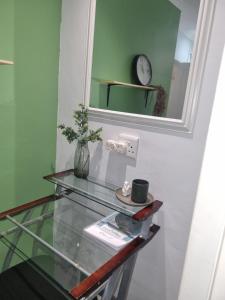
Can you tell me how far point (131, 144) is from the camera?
1078 millimetres

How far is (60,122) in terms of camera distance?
139 centimetres

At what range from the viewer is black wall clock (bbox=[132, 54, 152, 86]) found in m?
1.08

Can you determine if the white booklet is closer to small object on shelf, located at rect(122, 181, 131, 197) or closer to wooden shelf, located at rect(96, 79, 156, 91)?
small object on shelf, located at rect(122, 181, 131, 197)

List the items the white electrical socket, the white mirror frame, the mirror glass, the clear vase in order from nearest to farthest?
the white mirror frame
the mirror glass
the white electrical socket
the clear vase

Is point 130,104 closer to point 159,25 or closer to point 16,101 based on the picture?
point 159,25

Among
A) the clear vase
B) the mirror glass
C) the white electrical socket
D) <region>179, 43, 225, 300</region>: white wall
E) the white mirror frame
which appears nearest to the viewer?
<region>179, 43, 225, 300</region>: white wall

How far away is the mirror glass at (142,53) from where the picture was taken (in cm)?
93

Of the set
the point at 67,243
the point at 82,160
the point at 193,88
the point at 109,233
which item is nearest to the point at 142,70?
the point at 193,88


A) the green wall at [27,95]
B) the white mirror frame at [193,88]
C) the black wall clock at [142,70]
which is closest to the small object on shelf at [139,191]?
the white mirror frame at [193,88]

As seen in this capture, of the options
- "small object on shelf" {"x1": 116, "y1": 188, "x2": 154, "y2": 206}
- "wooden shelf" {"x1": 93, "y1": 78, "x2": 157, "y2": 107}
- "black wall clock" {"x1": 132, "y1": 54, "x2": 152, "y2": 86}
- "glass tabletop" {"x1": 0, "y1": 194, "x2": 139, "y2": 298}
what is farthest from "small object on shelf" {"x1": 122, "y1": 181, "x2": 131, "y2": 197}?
"black wall clock" {"x1": 132, "y1": 54, "x2": 152, "y2": 86}

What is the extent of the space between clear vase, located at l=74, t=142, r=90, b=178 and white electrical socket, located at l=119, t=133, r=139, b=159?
0.22 metres

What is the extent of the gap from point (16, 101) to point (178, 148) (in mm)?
836

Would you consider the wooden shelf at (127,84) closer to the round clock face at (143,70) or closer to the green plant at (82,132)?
the round clock face at (143,70)

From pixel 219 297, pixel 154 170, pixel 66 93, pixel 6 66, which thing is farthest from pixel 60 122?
pixel 219 297
